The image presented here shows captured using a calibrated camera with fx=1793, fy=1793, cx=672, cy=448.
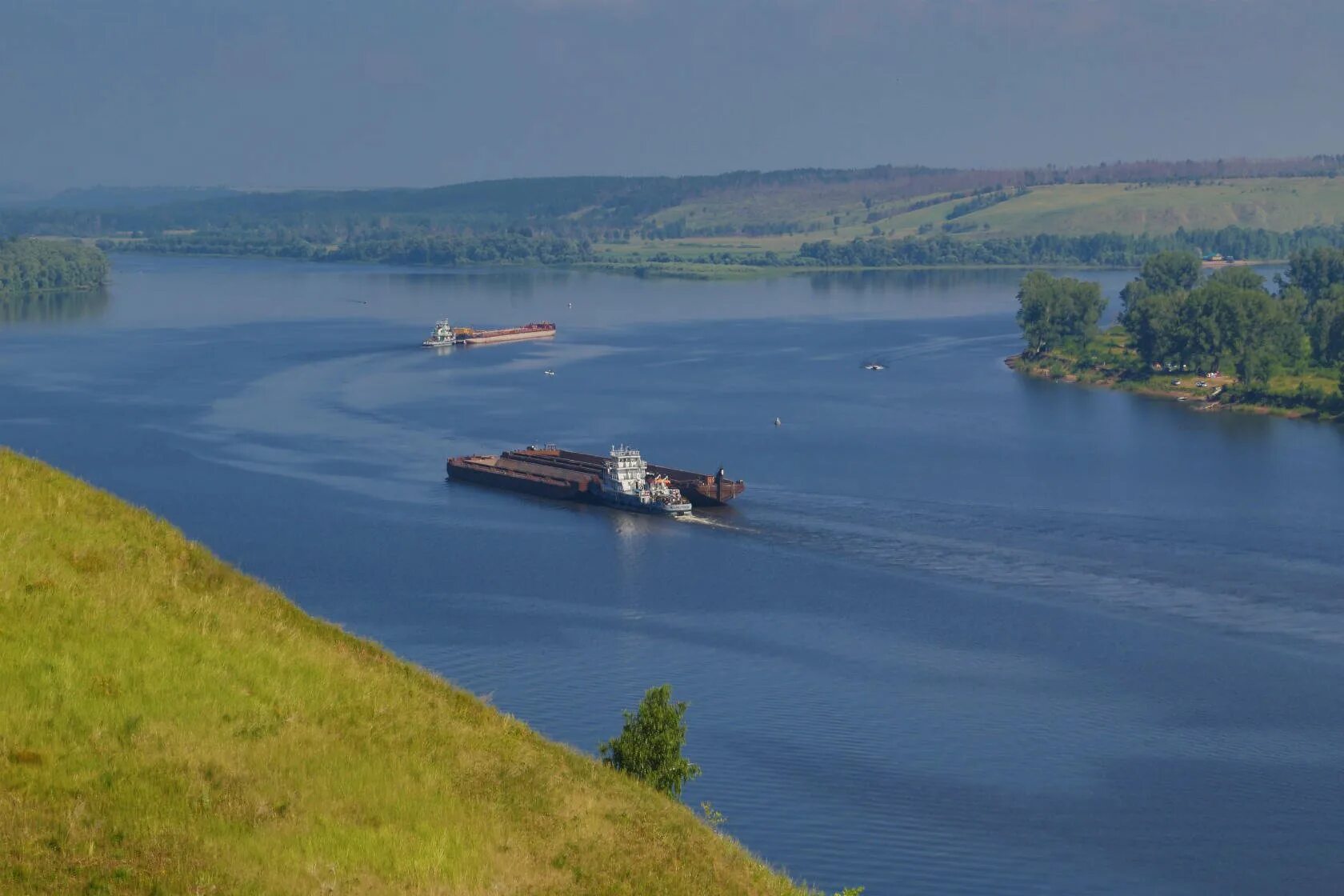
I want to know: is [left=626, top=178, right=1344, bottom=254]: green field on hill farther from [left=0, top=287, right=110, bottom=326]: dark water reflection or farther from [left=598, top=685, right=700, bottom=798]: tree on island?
[left=598, top=685, right=700, bottom=798]: tree on island

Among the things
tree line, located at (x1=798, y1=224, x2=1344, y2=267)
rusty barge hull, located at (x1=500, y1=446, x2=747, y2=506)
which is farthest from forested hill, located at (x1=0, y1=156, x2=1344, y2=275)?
rusty barge hull, located at (x1=500, y1=446, x2=747, y2=506)

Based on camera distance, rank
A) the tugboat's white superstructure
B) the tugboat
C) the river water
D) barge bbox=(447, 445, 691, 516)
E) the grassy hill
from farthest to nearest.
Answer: the tugboat < barge bbox=(447, 445, 691, 516) < the tugboat's white superstructure < the river water < the grassy hill

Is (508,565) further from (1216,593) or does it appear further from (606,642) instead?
(1216,593)

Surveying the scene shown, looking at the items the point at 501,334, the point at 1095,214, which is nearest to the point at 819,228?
the point at 1095,214

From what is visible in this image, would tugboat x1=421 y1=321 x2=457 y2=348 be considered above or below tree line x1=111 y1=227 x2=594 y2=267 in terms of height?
below

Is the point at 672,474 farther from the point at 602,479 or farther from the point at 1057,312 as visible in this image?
the point at 1057,312

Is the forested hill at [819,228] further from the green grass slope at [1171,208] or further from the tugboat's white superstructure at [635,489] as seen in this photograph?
the tugboat's white superstructure at [635,489]
